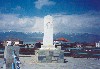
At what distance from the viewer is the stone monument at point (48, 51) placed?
1520 cm

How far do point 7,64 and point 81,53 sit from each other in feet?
48.1

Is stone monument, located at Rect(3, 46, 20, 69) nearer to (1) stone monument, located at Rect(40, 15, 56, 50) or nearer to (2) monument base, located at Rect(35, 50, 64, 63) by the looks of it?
(2) monument base, located at Rect(35, 50, 64, 63)

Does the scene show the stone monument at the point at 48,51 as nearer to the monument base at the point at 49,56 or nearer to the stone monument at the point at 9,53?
the monument base at the point at 49,56

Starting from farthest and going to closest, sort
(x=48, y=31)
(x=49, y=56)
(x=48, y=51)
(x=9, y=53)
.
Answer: (x=48, y=31)
(x=48, y=51)
(x=49, y=56)
(x=9, y=53)

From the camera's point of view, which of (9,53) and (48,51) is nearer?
(9,53)

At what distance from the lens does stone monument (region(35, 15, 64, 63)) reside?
15195 mm

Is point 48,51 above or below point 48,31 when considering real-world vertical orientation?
below

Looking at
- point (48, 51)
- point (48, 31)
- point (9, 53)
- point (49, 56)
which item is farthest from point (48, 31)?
point (9, 53)

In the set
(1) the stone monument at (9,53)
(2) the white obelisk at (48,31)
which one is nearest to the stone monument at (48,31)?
(2) the white obelisk at (48,31)

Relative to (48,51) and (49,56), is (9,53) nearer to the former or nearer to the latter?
(49,56)

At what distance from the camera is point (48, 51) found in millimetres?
15359

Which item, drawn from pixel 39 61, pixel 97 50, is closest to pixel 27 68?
pixel 39 61

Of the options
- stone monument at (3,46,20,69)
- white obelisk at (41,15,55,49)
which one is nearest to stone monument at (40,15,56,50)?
white obelisk at (41,15,55,49)

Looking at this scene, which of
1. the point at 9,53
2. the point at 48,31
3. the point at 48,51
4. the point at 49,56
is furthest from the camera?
the point at 48,31
